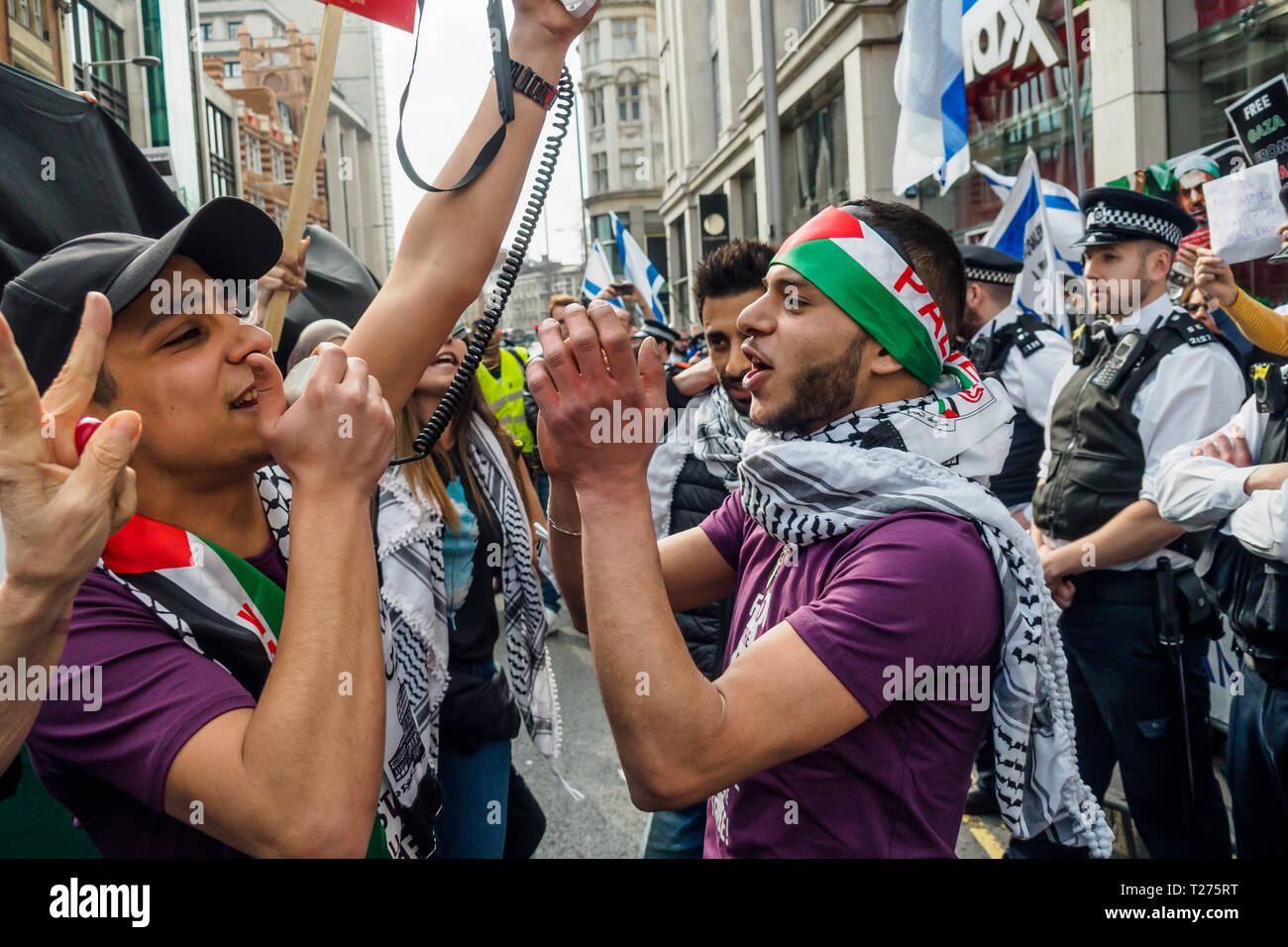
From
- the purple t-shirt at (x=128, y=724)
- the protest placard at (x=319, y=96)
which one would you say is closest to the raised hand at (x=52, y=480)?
the purple t-shirt at (x=128, y=724)

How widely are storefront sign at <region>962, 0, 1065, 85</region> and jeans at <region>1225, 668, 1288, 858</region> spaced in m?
7.27

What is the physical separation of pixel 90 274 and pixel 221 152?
108ft

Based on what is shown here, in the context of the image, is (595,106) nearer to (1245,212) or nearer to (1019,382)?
(1019,382)

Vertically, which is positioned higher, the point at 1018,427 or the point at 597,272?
the point at 597,272

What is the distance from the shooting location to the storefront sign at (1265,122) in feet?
13.0

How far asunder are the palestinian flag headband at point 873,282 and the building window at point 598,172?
5138 cm

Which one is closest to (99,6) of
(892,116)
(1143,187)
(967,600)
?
(892,116)

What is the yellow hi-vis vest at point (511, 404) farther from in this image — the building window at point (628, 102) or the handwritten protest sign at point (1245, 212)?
the building window at point (628, 102)

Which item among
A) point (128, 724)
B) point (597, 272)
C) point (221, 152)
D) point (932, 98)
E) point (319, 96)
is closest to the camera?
point (128, 724)

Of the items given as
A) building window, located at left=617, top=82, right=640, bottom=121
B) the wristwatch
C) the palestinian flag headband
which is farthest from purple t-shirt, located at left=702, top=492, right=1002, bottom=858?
building window, located at left=617, top=82, right=640, bottom=121

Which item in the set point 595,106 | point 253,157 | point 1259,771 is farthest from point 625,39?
point 1259,771

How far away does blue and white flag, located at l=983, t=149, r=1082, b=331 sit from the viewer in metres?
5.40

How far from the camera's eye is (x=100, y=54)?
19547 mm

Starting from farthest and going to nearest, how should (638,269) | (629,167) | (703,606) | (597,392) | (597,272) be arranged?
1. (629,167)
2. (597,272)
3. (638,269)
4. (703,606)
5. (597,392)
